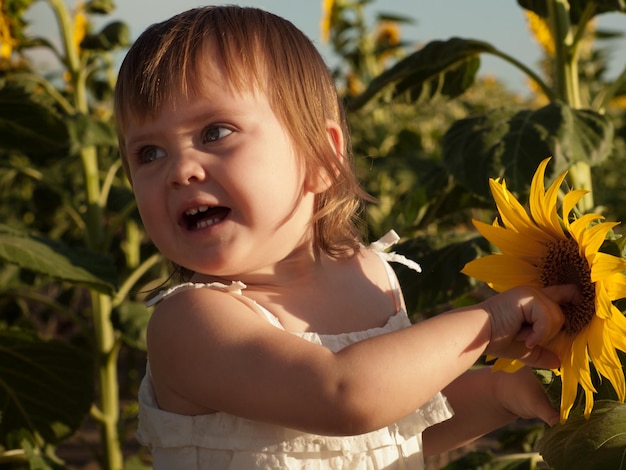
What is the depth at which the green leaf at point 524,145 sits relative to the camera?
177 cm

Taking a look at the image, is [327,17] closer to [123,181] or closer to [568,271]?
[123,181]

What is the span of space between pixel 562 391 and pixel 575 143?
780mm

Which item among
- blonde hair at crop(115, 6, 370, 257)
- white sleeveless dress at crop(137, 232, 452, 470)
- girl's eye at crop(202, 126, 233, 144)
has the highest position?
blonde hair at crop(115, 6, 370, 257)

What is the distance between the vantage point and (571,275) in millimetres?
1086

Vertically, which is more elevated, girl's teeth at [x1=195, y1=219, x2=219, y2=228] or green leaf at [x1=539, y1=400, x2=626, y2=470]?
girl's teeth at [x1=195, y1=219, x2=219, y2=228]

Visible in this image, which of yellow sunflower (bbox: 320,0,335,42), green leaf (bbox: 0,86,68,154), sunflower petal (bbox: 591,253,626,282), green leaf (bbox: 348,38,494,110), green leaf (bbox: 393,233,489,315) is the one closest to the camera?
sunflower petal (bbox: 591,253,626,282)

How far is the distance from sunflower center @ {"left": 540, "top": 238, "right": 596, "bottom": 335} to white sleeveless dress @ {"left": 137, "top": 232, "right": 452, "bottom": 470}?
0.26 m

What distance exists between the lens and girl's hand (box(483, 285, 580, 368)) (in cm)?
105

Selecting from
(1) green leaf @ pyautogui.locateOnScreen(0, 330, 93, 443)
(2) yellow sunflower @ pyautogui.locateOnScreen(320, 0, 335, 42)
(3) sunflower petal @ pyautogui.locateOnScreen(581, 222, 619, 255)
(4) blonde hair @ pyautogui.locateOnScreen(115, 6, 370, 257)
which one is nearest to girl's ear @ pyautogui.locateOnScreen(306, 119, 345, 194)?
(4) blonde hair @ pyautogui.locateOnScreen(115, 6, 370, 257)

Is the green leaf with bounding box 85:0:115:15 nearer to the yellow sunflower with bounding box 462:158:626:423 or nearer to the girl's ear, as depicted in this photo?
the girl's ear

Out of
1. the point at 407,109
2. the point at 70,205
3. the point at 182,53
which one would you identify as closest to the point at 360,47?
the point at 407,109

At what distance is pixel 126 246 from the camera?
3.86 metres

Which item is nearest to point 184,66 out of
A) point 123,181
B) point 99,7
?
point 99,7

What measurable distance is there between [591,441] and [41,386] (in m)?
1.66
